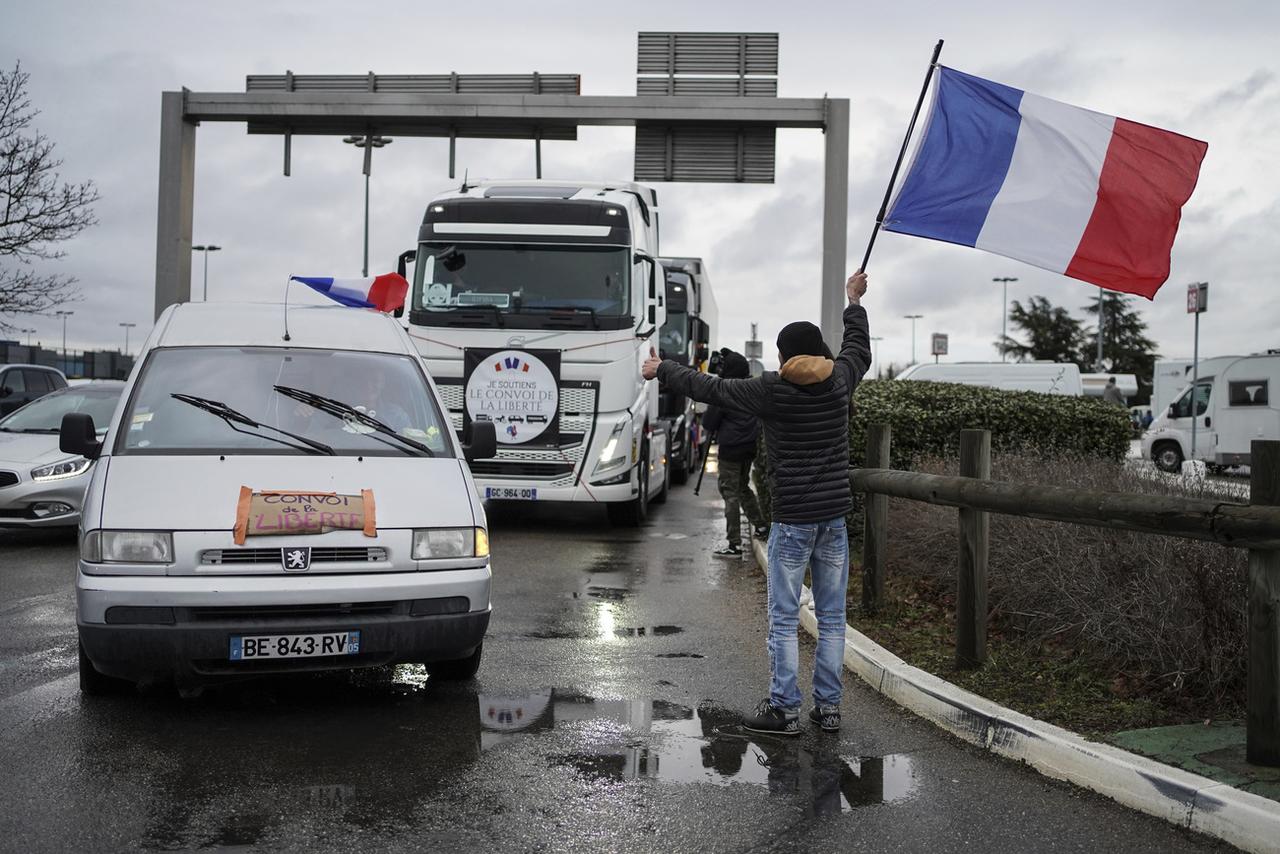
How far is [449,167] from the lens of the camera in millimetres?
20953

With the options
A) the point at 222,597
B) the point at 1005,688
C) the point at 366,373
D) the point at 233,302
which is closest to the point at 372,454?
the point at 366,373

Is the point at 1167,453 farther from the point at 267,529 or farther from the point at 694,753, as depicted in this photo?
the point at 267,529

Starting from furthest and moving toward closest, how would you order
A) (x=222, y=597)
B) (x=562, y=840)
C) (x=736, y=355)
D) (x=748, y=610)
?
(x=736, y=355) < (x=748, y=610) < (x=222, y=597) < (x=562, y=840)

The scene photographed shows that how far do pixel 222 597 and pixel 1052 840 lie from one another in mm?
3491

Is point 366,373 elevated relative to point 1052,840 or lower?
elevated

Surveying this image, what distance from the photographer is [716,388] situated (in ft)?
18.4

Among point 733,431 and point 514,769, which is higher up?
point 733,431

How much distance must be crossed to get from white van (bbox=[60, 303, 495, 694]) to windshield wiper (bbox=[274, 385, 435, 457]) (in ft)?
0.03

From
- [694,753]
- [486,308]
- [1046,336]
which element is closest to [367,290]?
[486,308]

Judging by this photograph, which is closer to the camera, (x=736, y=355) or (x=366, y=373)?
(x=366, y=373)

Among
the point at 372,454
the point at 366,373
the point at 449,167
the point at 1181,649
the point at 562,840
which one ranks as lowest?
the point at 562,840

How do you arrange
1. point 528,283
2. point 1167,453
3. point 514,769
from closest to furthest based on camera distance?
point 514,769 < point 528,283 < point 1167,453

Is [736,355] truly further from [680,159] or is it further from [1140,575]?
[680,159]

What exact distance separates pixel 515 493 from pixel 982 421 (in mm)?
4949
